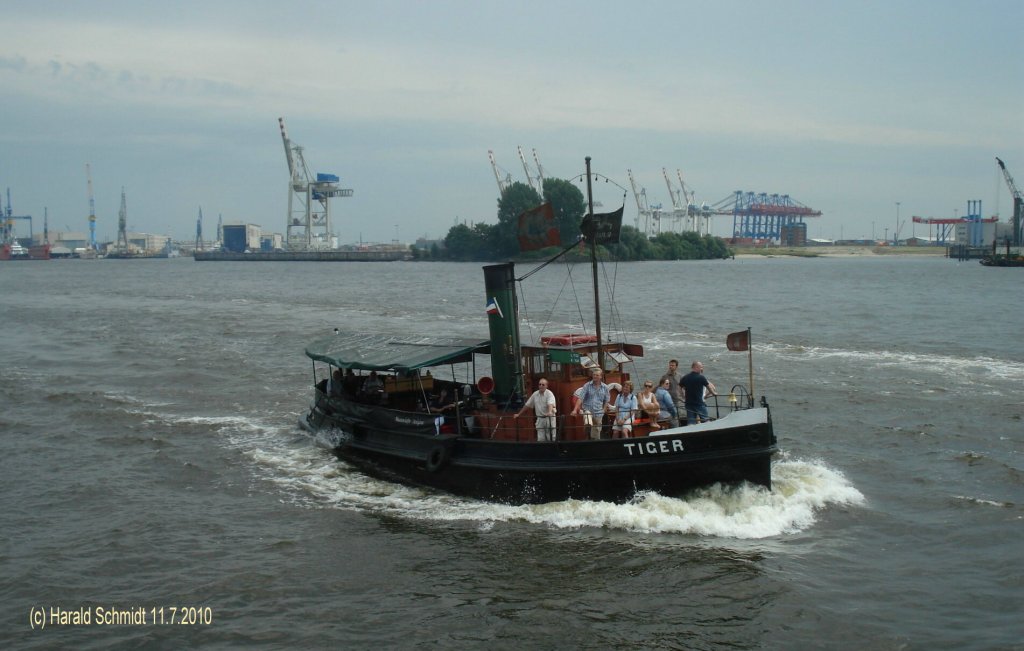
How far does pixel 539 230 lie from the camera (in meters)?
17.9

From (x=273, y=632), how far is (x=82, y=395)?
19009mm

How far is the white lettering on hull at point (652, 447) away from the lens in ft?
49.1

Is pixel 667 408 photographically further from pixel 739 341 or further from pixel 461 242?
pixel 461 242

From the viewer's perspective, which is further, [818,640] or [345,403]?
[345,403]

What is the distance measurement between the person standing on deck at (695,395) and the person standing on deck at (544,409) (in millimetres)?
2307

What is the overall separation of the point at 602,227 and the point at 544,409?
370 centimetres

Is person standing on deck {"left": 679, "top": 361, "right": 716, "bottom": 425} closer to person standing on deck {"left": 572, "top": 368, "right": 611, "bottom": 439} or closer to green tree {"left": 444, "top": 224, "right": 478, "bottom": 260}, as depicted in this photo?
person standing on deck {"left": 572, "top": 368, "right": 611, "bottom": 439}

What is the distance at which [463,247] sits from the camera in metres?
156

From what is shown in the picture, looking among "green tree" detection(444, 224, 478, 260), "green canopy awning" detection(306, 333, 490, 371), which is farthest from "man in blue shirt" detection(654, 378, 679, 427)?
"green tree" detection(444, 224, 478, 260)

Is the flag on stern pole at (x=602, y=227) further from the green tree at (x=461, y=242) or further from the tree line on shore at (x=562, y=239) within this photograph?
the green tree at (x=461, y=242)

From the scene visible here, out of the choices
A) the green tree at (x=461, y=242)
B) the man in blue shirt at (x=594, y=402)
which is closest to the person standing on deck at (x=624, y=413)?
the man in blue shirt at (x=594, y=402)

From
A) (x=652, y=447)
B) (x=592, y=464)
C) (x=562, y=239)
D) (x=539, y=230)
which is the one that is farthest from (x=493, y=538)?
(x=562, y=239)

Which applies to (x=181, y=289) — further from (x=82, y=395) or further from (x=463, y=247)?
(x=463, y=247)

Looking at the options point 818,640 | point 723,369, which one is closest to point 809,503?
point 818,640
